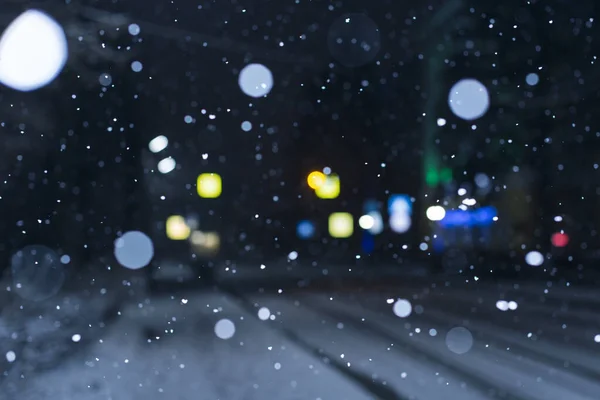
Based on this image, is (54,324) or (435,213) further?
(435,213)

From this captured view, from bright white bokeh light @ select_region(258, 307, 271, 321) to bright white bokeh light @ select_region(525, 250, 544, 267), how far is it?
64.1 feet

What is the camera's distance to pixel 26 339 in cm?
1167

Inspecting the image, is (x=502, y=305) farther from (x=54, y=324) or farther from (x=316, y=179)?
(x=316, y=179)

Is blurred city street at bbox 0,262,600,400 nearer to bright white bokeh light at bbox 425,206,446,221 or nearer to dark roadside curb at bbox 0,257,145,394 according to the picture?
dark roadside curb at bbox 0,257,145,394

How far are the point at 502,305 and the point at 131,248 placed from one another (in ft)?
81.2

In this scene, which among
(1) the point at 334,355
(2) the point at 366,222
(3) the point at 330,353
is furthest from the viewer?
(2) the point at 366,222

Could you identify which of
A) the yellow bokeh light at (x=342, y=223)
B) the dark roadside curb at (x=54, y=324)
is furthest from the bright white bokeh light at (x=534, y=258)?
the yellow bokeh light at (x=342, y=223)

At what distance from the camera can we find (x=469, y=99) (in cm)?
4209

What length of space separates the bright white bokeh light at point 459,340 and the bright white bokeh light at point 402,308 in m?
2.63

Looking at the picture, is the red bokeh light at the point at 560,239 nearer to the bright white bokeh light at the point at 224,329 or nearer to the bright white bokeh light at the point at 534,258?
the bright white bokeh light at the point at 534,258

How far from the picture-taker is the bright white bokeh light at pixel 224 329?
1255 cm

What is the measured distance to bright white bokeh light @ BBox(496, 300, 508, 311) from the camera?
686 inches

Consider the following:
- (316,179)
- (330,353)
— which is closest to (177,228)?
(316,179)

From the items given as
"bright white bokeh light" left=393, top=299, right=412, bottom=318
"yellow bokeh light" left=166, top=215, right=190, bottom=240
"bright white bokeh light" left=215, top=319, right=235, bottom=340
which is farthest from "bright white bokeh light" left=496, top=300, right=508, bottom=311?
"yellow bokeh light" left=166, top=215, right=190, bottom=240
